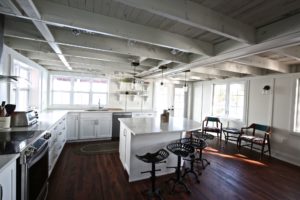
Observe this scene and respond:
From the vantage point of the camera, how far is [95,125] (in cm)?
462

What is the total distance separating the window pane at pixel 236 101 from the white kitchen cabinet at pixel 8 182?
5421 mm

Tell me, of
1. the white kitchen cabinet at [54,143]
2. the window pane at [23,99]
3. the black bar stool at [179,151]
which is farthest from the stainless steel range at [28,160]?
the black bar stool at [179,151]

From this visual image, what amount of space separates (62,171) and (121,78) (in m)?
3.50

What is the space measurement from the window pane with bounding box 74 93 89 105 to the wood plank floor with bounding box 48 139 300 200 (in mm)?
1983

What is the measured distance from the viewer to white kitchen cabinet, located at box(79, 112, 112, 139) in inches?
177

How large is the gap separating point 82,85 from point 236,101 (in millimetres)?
5198

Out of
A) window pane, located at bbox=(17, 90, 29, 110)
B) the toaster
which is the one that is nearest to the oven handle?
the toaster

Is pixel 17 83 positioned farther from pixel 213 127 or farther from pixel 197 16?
pixel 213 127

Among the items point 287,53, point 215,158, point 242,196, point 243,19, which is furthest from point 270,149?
point 243,19

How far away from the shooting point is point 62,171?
9.17 feet

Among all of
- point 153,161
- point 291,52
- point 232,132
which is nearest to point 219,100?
point 232,132

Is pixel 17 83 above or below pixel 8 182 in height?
above

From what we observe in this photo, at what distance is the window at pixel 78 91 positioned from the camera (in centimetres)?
496

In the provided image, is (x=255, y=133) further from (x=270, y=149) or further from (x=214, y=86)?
(x=214, y=86)
